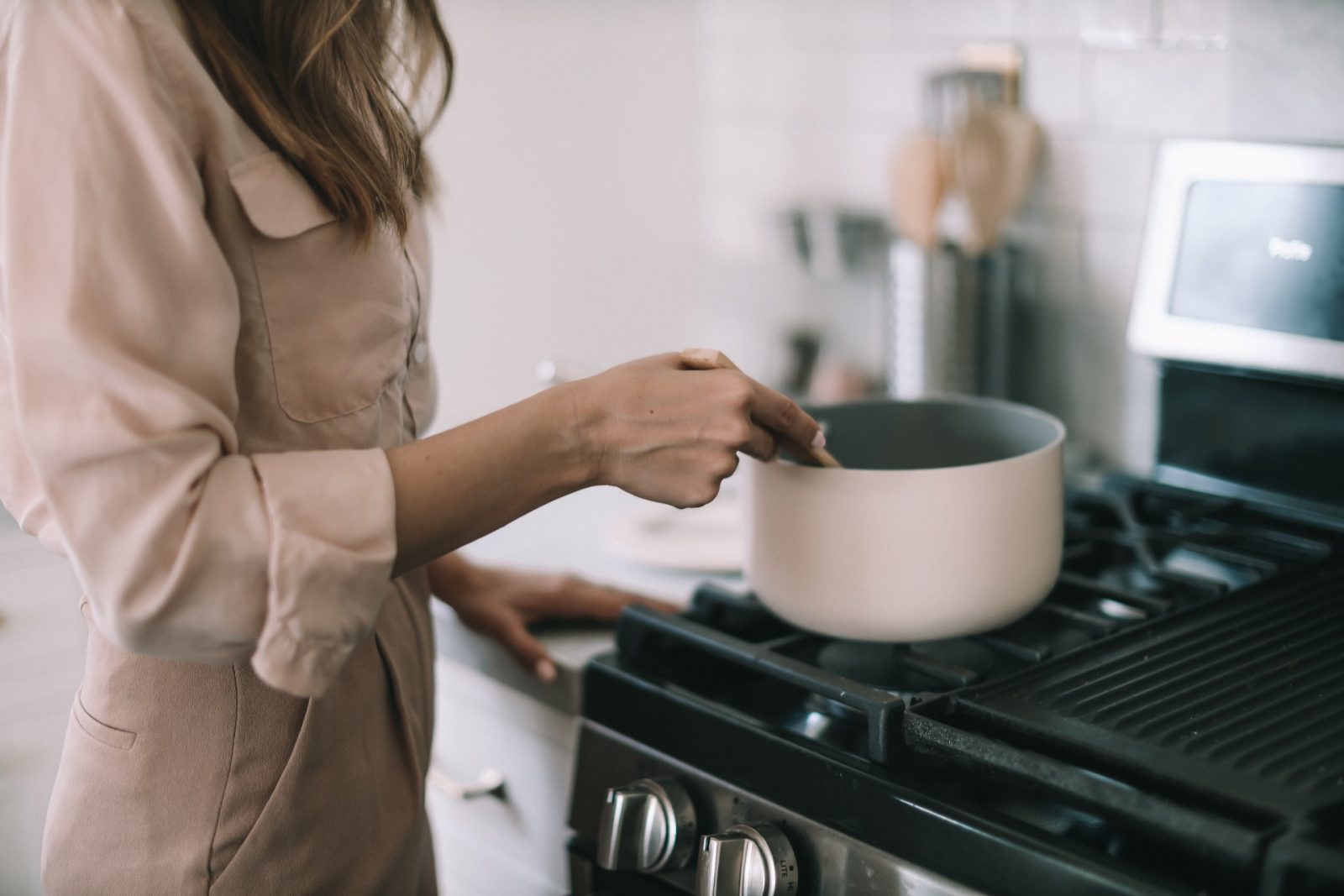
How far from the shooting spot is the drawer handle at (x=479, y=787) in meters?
1.12

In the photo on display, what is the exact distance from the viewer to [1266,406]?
113 centimetres

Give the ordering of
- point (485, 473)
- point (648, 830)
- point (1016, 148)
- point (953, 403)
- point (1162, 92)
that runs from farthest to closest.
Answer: point (1016, 148) < point (1162, 92) < point (953, 403) < point (648, 830) < point (485, 473)

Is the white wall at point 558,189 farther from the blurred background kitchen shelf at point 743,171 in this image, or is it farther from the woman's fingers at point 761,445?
the woman's fingers at point 761,445

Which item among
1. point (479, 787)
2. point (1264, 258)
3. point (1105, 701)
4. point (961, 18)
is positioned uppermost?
point (961, 18)

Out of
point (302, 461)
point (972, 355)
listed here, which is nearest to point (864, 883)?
point (302, 461)

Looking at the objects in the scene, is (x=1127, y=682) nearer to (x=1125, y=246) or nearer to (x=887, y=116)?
(x=1125, y=246)

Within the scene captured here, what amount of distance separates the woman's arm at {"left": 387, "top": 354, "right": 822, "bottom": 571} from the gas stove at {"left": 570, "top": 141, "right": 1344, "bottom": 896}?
0.55ft

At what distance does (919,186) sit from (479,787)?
80 cm

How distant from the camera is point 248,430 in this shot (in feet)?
2.43

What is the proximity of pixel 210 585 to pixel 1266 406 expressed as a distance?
0.90m

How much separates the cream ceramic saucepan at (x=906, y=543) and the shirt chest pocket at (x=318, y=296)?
10.4 inches

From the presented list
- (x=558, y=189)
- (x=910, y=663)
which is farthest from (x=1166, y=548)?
(x=558, y=189)

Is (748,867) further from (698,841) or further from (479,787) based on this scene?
(479,787)

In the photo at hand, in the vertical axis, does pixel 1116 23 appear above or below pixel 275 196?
above
